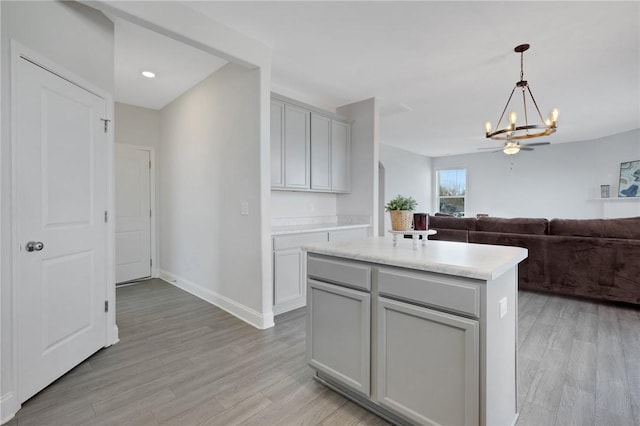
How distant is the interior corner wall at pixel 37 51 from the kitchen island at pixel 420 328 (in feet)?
5.64

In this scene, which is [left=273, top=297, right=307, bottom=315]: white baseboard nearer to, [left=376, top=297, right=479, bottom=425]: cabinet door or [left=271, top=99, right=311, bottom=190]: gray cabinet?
[left=271, top=99, right=311, bottom=190]: gray cabinet

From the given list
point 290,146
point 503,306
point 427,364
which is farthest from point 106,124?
point 503,306

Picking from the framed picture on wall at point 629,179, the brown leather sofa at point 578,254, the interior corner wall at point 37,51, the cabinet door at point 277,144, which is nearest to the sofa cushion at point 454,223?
the brown leather sofa at point 578,254

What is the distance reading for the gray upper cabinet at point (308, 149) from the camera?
356 centimetres

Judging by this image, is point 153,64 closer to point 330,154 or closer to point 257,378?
point 330,154

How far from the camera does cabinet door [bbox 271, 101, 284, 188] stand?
3480 millimetres

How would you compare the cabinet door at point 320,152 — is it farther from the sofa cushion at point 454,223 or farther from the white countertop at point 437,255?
the white countertop at point 437,255

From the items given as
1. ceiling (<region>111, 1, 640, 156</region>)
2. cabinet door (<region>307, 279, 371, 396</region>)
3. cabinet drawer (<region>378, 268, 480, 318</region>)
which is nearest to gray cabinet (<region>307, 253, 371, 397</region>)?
cabinet door (<region>307, 279, 371, 396</region>)

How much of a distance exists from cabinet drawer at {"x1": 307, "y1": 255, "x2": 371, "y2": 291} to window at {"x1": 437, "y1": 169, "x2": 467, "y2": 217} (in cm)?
842

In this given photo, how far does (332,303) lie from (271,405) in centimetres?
69

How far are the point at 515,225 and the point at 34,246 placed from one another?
16.3 ft

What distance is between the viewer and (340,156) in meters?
4.39

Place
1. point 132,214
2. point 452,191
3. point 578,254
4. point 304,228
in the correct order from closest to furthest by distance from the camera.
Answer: point 578,254 → point 304,228 → point 132,214 → point 452,191

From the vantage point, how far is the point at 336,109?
4762mm
